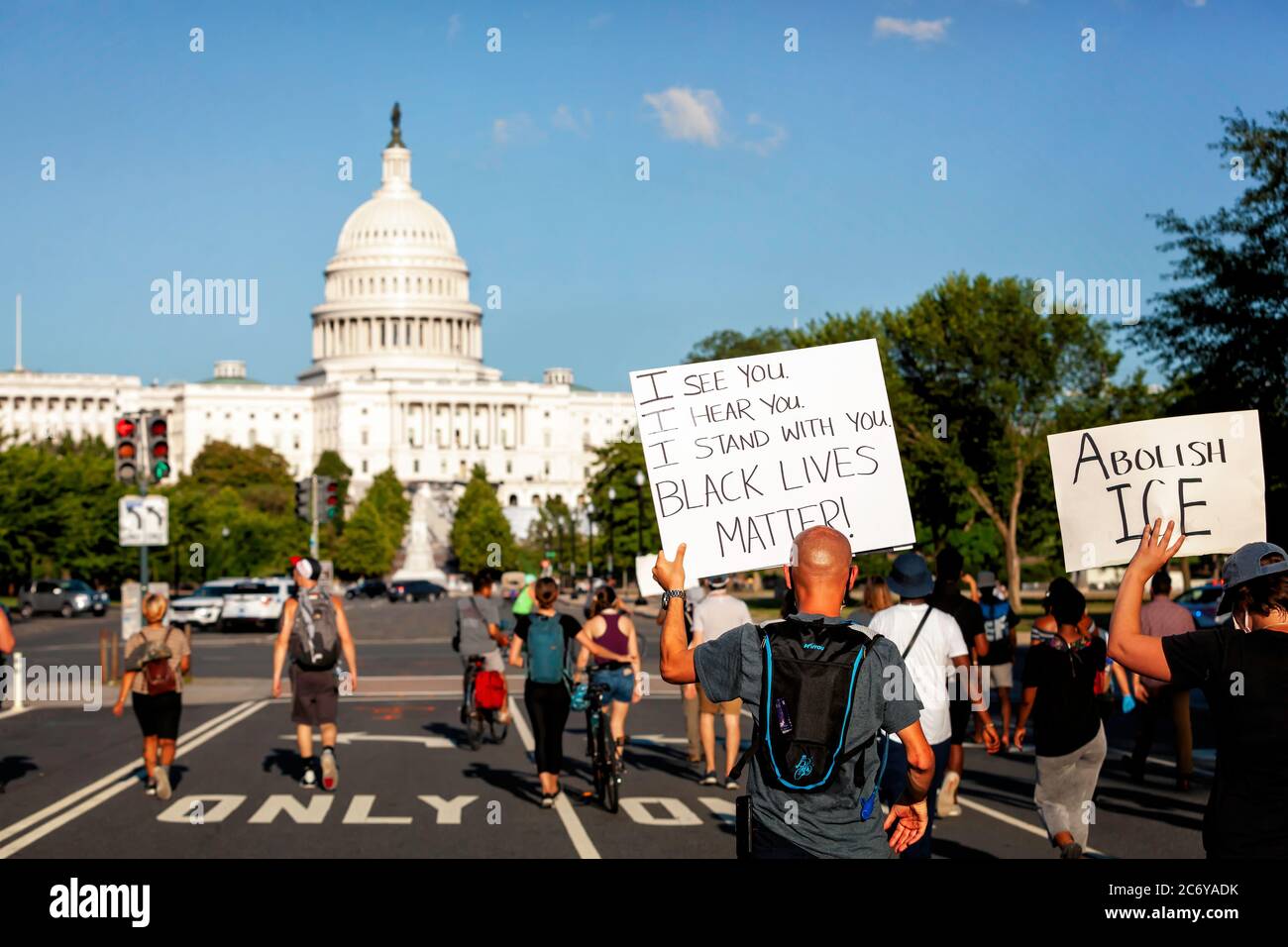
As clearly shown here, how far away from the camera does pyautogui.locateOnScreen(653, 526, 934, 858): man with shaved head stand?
5.20 m

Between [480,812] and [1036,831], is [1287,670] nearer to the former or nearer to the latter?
[1036,831]

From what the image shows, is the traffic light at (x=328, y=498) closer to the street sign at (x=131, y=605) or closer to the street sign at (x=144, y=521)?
the street sign at (x=131, y=605)

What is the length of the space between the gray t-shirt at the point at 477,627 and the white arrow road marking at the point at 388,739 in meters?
1.06

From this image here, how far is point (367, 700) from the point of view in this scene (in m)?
25.3

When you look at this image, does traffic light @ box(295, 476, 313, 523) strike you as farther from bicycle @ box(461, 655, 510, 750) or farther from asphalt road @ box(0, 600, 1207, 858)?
bicycle @ box(461, 655, 510, 750)

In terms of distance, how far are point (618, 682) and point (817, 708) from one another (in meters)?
9.10

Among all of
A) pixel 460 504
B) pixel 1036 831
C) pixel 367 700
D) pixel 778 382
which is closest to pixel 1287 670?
pixel 778 382

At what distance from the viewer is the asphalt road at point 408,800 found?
1173cm

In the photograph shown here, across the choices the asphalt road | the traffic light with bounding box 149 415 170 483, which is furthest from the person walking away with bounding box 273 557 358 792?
the traffic light with bounding box 149 415 170 483

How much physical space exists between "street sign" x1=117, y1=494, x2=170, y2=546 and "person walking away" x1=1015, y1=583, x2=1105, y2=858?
65.1 ft

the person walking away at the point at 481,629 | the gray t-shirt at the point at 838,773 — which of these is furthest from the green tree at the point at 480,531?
the gray t-shirt at the point at 838,773

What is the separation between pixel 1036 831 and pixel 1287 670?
7.31 meters

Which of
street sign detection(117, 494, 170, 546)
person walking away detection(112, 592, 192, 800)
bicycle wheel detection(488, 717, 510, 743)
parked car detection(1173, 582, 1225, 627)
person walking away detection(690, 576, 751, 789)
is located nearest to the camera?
person walking away detection(690, 576, 751, 789)
